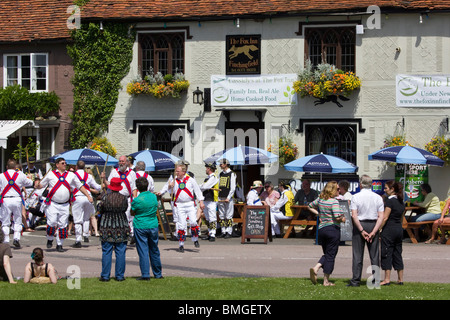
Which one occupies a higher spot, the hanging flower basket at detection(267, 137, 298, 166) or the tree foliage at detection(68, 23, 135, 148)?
the tree foliage at detection(68, 23, 135, 148)

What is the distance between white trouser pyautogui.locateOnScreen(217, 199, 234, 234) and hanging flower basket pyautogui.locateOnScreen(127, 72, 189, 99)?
5.79 m

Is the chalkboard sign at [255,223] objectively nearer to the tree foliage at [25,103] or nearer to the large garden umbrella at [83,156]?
the large garden umbrella at [83,156]

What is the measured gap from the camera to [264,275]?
44.5ft

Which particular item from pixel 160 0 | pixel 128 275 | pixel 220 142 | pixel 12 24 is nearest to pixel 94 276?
pixel 128 275

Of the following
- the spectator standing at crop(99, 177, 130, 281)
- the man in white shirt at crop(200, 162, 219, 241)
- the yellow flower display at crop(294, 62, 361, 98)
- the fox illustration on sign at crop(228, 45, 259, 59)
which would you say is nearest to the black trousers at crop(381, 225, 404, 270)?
the spectator standing at crop(99, 177, 130, 281)

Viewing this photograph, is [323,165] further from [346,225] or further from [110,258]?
[110,258]

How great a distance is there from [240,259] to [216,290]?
440 centimetres

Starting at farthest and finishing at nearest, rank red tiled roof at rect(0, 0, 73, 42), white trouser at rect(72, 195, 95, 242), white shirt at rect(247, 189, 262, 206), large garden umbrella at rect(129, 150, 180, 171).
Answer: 1. red tiled roof at rect(0, 0, 73, 42)
2. large garden umbrella at rect(129, 150, 180, 171)
3. white shirt at rect(247, 189, 262, 206)
4. white trouser at rect(72, 195, 95, 242)

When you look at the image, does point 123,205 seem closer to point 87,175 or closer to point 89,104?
point 87,175

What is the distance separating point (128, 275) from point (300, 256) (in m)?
4.45

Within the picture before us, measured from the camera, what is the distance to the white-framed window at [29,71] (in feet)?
86.4

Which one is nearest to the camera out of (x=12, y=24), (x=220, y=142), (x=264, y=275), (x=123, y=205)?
(x=123, y=205)

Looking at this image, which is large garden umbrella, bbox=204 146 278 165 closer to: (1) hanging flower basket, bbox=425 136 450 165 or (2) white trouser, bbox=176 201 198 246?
(2) white trouser, bbox=176 201 198 246

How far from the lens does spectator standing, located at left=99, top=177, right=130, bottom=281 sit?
12.4m
